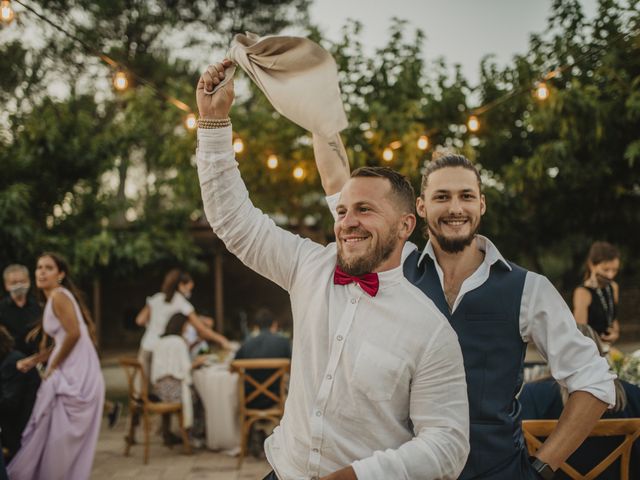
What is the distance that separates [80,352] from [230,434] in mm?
2026

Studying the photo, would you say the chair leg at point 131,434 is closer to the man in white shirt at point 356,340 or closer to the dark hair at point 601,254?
the dark hair at point 601,254

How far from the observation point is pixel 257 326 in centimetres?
651

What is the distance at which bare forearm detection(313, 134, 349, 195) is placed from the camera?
208 cm

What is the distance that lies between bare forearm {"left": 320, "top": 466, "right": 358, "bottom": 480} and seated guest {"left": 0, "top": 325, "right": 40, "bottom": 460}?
398 centimetres

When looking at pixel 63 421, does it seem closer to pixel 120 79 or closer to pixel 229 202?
pixel 120 79

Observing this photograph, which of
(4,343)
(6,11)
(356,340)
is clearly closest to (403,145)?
(6,11)

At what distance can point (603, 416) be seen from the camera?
320cm

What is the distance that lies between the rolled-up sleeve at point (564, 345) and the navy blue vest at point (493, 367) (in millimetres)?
45

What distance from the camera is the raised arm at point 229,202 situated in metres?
1.56

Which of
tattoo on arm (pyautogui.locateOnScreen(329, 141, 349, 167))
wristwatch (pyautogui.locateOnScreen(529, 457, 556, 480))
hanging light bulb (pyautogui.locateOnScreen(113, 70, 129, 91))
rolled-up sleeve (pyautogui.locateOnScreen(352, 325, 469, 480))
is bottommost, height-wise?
→ wristwatch (pyautogui.locateOnScreen(529, 457, 556, 480))

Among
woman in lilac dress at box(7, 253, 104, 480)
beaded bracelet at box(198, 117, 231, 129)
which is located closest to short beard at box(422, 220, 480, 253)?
beaded bracelet at box(198, 117, 231, 129)

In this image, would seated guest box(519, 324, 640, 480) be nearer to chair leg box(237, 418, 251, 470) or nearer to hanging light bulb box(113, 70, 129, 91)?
chair leg box(237, 418, 251, 470)

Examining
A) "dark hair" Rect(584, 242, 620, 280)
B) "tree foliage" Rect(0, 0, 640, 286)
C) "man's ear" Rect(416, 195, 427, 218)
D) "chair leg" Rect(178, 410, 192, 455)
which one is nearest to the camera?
"man's ear" Rect(416, 195, 427, 218)

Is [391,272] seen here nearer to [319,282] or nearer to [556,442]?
[319,282]
